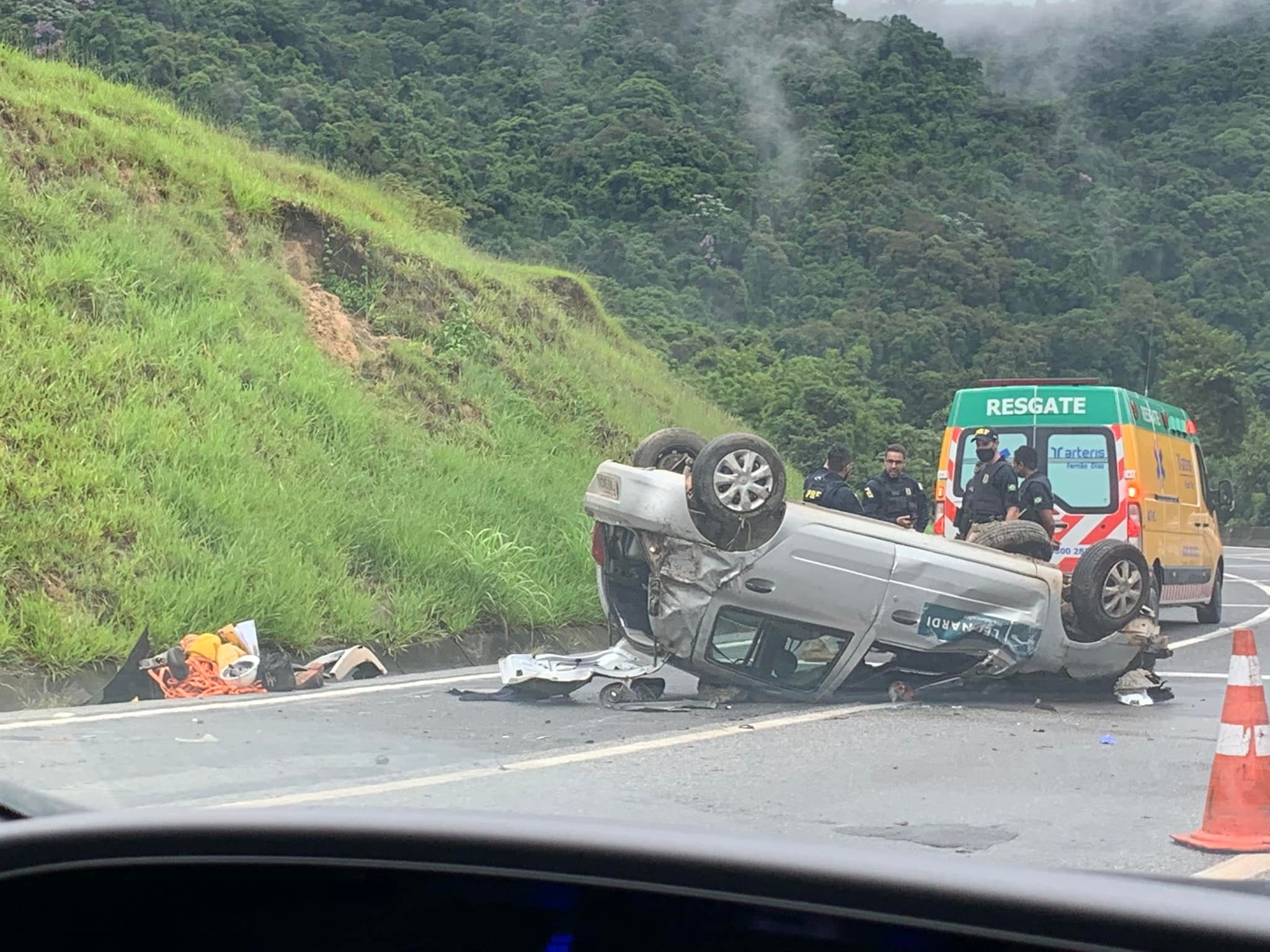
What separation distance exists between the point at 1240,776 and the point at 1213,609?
9.40 meters

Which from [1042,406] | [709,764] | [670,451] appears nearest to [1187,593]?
[1042,406]

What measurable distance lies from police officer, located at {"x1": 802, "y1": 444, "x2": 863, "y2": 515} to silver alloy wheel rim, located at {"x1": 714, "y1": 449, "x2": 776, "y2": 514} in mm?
2399

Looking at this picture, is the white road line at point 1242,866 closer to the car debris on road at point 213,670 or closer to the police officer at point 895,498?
the police officer at point 895,498

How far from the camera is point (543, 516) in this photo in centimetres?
1495

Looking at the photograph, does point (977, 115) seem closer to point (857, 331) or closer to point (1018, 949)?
point (857, 331)

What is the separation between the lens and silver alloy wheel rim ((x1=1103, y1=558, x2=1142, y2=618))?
7.93 m

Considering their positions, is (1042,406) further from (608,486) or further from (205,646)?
(205,646)

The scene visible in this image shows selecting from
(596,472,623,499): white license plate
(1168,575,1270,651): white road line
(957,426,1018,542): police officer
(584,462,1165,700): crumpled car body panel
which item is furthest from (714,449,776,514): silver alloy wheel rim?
(1168,575,1270,651): white road line

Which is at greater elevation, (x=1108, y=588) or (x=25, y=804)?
(x=1108, y=588)

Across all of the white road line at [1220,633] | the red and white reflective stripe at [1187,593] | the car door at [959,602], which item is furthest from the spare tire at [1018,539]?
the red and white reflective stripe at [1187,593]

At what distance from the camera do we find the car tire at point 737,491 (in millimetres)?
7266

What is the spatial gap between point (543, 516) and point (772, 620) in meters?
7.57

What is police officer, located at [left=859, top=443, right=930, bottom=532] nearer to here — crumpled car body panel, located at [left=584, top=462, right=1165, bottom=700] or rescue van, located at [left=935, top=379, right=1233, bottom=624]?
rescue van, located at [left=935, top=379, right=1233, bottom=624]

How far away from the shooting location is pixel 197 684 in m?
8.66
